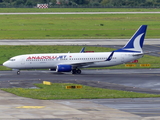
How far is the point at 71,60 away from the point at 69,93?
664 inches

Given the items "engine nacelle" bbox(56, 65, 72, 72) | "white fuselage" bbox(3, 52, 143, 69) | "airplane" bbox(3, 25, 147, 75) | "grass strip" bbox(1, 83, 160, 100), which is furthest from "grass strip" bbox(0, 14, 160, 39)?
"grass strip" bbox(1, 83, 160, 100)

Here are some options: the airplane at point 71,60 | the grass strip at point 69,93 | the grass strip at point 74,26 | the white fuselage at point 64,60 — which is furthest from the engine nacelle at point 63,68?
the grass strip at point 74,26

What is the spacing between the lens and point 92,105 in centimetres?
4012

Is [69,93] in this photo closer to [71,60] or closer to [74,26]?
[71,60]

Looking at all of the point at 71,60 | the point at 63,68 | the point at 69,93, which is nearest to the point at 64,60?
the point at 71,60

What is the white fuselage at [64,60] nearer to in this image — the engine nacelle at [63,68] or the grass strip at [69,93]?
the engine nacelle at [63,68]

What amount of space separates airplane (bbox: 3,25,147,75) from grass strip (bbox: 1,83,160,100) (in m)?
11.5

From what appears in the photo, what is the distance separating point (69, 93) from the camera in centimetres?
4628

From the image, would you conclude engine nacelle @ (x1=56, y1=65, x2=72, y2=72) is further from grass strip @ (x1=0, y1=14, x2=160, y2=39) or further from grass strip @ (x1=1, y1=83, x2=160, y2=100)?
grass strip @ (x1=0, y1=14, x2=160, y2=39)

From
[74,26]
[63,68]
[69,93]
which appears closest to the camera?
[69,93]

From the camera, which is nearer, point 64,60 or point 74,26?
point 64,60

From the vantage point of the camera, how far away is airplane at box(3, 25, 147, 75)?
61531mm

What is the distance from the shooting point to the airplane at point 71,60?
6153 cm

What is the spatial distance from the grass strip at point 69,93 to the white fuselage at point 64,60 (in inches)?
457
